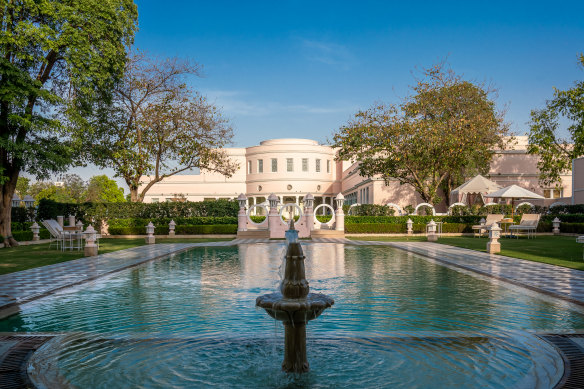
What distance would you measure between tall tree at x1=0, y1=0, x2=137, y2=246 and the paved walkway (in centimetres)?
654

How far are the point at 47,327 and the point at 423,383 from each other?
4547 mm

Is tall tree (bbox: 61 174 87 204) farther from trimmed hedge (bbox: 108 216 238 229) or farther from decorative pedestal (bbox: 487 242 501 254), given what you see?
decorative pedestal (bbox: 487 242 501 254)

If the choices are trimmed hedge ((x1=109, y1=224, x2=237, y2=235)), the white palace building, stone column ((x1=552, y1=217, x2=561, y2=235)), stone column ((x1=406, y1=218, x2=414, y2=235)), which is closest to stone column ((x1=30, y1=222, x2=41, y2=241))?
trimmed hedge ((x1=109, y1=224, x2=237, y2=235))

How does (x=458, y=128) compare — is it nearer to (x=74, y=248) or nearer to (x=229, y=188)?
(x=74, y=248)

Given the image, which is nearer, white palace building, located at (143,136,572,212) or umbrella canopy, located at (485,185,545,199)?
umbrella canopy, located at (485,185,545,199)

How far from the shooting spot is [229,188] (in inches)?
2117

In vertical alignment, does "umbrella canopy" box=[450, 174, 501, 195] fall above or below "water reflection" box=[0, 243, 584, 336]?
above

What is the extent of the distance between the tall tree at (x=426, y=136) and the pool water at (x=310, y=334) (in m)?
20.4

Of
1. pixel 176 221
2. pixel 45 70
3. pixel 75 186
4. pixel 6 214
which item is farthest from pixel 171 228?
pixel 75 186

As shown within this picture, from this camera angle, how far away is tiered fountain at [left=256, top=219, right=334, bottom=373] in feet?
13.3

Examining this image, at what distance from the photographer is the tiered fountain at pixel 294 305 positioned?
13.3ft

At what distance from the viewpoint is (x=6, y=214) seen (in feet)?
62.3

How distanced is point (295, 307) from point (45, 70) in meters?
18.9

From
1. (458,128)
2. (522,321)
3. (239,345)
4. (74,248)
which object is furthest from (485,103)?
(239,345)
